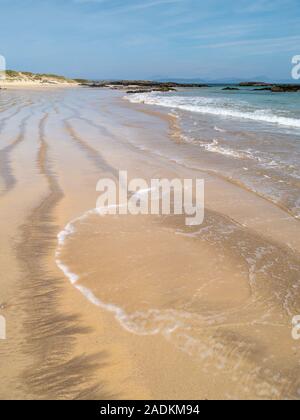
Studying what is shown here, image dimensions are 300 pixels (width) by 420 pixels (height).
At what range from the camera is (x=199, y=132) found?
12703mm

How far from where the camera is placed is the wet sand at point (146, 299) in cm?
223

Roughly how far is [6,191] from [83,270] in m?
2.72

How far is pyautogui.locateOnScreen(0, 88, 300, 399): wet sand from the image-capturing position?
223 centimetres

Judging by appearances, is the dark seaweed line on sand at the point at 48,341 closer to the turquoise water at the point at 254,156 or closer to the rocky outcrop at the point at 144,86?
the turquoise water at the point at 254,156

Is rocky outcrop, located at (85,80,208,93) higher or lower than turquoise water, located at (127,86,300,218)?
higher

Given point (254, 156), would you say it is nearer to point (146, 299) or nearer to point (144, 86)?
point (146, 299)

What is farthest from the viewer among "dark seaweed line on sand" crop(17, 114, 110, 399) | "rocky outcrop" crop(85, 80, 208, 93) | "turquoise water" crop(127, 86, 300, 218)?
"rocky outcrop" crop(85, 80, 208, 93)

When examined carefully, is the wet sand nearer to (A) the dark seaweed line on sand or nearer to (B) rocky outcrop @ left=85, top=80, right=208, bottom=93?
(A) the dark seaweed line on sand

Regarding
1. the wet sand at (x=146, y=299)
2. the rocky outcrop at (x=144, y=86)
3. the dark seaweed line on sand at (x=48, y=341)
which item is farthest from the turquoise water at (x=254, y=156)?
the rocky outcrop at (x=144, y=86)

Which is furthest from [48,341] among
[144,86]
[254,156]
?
[144,86]

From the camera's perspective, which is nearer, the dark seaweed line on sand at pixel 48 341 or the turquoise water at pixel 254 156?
the dark seaweed line on sand at pixel 48 341

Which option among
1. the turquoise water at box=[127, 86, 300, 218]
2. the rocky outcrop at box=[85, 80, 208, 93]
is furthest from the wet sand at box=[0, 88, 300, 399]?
the rocky outcrop at box=[85, 80, 208, 93]

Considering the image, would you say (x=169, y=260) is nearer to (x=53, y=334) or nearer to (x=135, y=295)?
(x=135, y=295)
